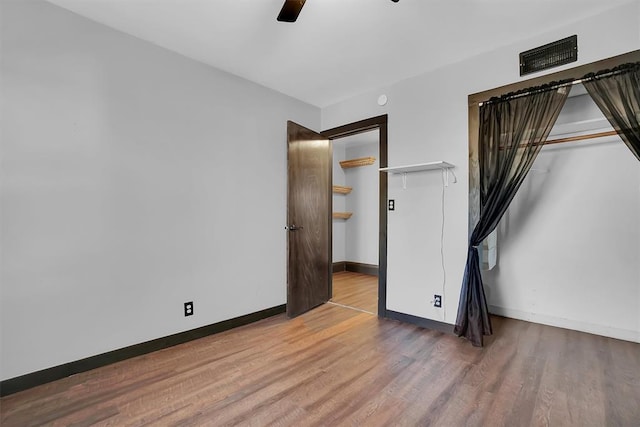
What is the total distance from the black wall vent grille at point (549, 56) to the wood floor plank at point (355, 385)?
2316 millimetres

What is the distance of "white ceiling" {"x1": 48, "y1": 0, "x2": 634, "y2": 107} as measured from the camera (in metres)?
2.00

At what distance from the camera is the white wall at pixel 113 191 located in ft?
6.17

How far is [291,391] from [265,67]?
2764 mm

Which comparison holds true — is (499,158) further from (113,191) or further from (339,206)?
(339,206)

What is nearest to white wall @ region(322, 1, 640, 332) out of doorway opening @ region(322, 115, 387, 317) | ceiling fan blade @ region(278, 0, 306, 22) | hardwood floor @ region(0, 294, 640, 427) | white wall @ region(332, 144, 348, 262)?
hardwood floor @ region(0, 294, 640, 427)

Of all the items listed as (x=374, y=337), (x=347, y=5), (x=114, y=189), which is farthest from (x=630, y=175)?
(x=114, y=189)

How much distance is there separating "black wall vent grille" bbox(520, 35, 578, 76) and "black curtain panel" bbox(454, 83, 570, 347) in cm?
A: 21

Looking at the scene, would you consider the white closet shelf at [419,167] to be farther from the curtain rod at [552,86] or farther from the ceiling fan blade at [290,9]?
the ceiling fan blade at [290,9]

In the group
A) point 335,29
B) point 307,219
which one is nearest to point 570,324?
point 307,219

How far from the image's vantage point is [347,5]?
1.97 meters

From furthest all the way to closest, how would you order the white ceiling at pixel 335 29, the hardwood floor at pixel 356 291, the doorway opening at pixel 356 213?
the doorway opening at pixel 356 213, the hardwood floor at pixel 356 291, the white ceiling at pixel 335 29

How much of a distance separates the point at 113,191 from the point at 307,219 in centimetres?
193

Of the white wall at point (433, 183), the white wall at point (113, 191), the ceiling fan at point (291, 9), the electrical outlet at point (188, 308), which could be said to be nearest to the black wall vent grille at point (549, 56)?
the white wall at point (433, 183)

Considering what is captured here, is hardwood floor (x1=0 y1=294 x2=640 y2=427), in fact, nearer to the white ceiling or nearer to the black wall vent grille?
the black wall vent grille
